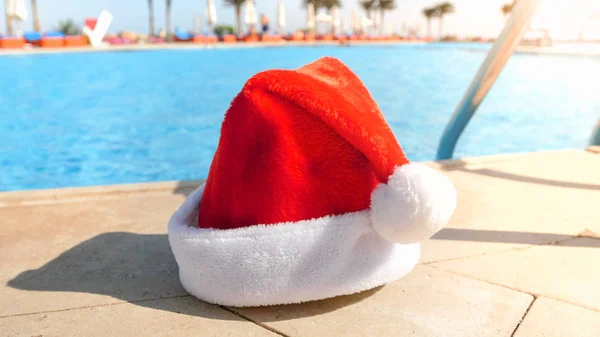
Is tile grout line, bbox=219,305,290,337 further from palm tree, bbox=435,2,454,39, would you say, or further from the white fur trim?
palm tree, bbox=435,2,454,39

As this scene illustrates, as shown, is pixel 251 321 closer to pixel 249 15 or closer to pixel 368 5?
pixel 249 15

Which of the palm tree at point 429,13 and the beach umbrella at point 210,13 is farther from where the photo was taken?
the palm tree at point 429,13

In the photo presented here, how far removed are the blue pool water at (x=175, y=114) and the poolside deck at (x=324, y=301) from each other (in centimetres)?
386

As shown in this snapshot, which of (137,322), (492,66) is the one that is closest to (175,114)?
(492,66)

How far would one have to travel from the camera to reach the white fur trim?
1711mm

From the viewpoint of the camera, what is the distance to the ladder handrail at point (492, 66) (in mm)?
3591

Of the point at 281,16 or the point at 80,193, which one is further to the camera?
the point at 281,16

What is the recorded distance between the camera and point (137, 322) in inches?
69.2

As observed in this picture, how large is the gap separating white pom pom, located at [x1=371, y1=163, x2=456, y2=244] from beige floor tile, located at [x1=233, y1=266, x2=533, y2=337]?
0.33m

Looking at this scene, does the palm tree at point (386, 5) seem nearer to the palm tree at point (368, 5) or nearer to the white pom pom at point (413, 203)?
the palm tree at point (368, 5)

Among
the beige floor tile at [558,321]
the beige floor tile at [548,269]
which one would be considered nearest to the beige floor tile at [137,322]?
the beige floor tile at [558,321]

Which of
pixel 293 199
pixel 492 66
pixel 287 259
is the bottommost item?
pixel 287 259

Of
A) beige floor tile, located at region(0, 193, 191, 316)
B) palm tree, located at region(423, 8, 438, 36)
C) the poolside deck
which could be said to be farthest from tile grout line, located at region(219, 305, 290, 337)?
palm tree, located at region(423, 8, 438, 36)

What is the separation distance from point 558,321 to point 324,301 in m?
0.79
